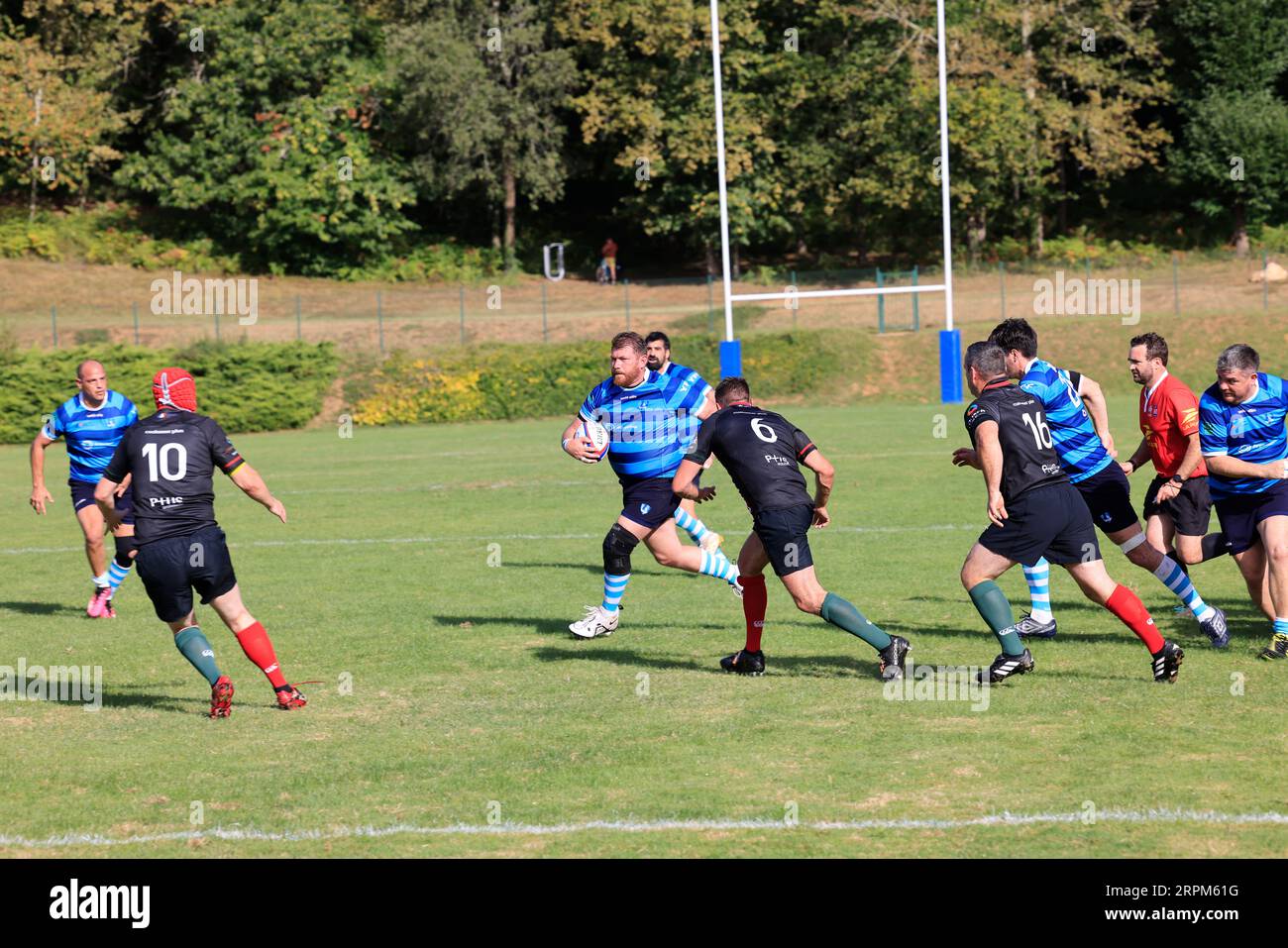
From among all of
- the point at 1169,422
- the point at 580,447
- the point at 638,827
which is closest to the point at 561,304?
the point at 580,447

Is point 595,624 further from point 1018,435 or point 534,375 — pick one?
point 534,375

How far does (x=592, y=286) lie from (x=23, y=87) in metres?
21.5

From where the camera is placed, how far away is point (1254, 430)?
9914 millimetres

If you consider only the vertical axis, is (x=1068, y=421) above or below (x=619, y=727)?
above

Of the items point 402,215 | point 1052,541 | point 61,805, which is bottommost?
point 61,805

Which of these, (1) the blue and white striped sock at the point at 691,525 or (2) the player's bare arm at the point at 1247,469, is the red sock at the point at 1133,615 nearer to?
(2) the player's bare arm at the point at 1247,469

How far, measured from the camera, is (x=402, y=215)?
182 feet

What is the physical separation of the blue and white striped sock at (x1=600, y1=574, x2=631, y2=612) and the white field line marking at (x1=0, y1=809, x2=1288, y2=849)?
14.9 feet

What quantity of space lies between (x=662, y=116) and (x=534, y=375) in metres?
17.6

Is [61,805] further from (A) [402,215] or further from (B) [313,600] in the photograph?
(A) [402,215]

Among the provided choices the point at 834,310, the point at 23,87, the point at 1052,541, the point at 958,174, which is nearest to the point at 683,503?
the point at 1052,541

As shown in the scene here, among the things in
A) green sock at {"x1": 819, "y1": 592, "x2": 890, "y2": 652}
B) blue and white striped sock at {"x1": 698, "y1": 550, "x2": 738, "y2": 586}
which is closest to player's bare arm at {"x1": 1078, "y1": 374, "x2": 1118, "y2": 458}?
green sock at {"x1": 819, "y1": 592, "x2": 890, "y2": 652}
